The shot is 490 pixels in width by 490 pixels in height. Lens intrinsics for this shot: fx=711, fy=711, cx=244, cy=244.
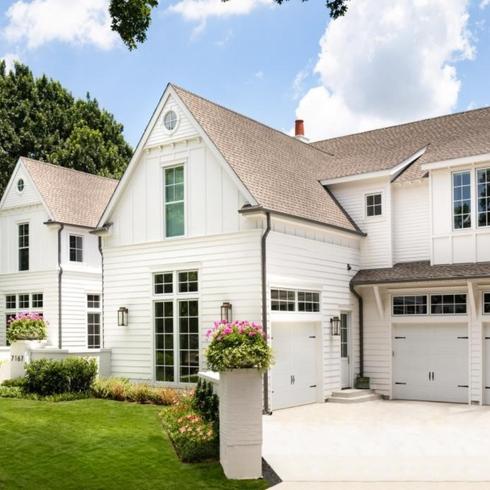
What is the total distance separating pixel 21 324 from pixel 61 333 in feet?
13.0

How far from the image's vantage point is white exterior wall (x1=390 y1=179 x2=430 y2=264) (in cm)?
2106

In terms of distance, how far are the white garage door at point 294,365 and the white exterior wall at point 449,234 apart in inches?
171

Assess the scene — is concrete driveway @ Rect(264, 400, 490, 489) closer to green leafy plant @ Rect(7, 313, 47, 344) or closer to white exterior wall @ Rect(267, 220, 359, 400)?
white exterior wall @ Rect(267, 220, 359, 400)

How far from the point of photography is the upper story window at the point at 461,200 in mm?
19828

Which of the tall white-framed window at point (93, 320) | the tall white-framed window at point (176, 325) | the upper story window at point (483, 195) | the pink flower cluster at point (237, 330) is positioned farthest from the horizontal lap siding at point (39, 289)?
the pink flower cluster at point (237, 330)

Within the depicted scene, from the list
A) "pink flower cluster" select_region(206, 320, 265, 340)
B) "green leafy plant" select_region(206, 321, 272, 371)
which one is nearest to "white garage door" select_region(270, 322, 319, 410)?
"pink flower cluster" select_region(206, 320, 265, 340)

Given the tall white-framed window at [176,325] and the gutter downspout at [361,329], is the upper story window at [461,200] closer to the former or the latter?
the gutter downspout at [361,329]

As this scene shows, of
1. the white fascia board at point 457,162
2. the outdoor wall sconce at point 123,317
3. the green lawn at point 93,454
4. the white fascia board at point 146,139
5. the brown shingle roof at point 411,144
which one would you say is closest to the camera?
the green lawn at point 93,454

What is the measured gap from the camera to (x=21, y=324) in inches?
938

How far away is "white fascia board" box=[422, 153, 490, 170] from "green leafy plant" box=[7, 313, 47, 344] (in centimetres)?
1379

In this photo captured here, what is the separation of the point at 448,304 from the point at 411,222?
280 centimetres

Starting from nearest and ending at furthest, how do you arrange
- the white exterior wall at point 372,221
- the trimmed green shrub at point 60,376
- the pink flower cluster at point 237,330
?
the pink flower cluster at point 237,330
the trimmed green shrub at point 60,376
the white exterior wall at point 372,221

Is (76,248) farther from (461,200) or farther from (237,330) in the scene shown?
(237,330)

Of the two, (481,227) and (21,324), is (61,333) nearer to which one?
(21,324)
